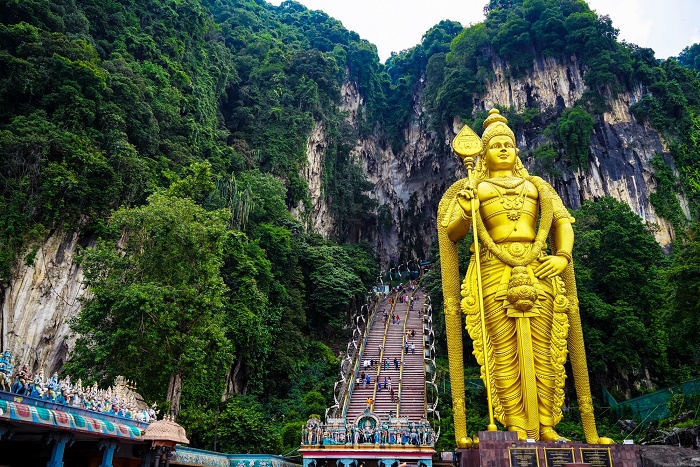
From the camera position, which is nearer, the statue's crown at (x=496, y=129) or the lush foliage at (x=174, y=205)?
the statue's crown at (x=496, y=129)

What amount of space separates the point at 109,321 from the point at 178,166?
6865mm

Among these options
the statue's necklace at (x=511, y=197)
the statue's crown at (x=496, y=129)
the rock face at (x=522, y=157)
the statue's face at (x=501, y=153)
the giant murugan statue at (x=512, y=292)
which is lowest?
the giant murugan statue at (x=512, y=292)

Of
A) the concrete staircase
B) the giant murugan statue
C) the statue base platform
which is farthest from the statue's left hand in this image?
the concrete staircase

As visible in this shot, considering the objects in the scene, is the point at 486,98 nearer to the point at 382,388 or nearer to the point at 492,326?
the point at 382,388

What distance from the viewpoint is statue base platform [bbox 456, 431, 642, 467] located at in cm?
543

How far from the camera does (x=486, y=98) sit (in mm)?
27547

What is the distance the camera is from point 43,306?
11.2 metres

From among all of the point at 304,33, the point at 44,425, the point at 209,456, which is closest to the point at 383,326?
the point at 209,456

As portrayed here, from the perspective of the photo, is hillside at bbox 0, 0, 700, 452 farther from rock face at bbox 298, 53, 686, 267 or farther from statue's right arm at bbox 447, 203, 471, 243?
statue's right arm at bbox 447, 203, 471, 243

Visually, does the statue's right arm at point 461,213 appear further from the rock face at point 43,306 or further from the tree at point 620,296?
the tree at point 620,296

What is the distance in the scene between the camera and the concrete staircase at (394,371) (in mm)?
12477

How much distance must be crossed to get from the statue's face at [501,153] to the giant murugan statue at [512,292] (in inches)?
0.6

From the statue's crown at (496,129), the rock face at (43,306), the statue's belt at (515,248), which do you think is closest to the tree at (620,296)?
the statue's belt at (515,248)

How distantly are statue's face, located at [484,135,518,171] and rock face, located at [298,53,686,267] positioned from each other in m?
16.5
